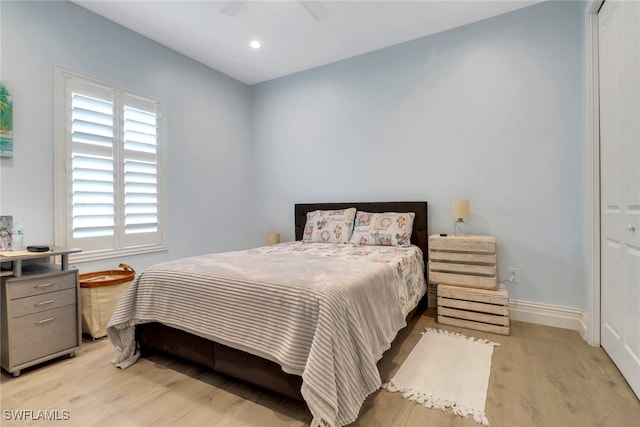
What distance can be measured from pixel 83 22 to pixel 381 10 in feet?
8.94

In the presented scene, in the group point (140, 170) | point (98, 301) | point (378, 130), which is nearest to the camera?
point (98, 301)

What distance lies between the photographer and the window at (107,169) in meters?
2.62

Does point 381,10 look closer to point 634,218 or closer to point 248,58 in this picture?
point 248,58

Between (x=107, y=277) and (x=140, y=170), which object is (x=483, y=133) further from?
(x=107, y=277)

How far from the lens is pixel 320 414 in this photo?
1284mm

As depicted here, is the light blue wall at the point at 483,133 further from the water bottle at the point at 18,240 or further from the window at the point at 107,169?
the water bottle at the point at 18,240

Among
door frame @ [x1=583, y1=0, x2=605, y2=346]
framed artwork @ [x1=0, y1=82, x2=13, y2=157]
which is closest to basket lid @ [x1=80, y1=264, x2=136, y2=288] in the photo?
framed artwork @ [x1=0, y1=82, x2=13, y2=157]

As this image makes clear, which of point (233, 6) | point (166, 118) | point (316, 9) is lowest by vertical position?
point (166, 118)

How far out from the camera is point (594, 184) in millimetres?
2244

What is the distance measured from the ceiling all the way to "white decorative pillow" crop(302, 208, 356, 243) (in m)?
1.92

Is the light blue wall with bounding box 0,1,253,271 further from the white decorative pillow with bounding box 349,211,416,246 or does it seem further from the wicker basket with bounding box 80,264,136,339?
the white decorative pillow with bounding box 349,211,416,246

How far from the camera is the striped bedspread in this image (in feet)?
4.46

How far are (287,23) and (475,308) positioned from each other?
3.22 meters

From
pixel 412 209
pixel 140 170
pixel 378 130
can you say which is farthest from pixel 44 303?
pixel 378 130
